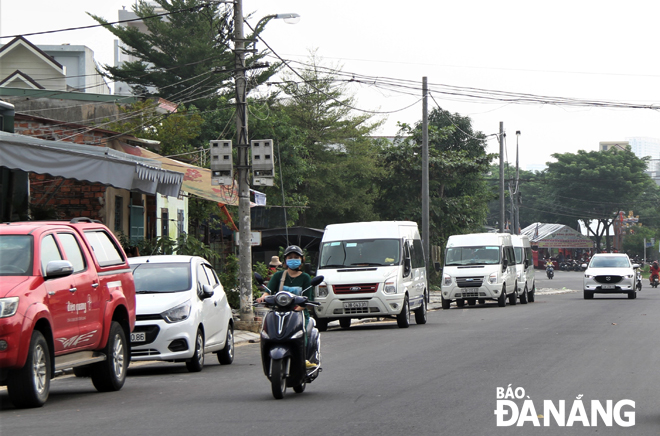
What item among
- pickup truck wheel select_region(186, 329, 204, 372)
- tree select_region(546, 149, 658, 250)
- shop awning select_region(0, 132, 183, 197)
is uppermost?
tree select_region(546, 149, 658, 250)

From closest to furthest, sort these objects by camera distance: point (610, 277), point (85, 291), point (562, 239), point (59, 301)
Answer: point (59, 301) < point (85, 291) < point (610, 277) < point (562, 239)

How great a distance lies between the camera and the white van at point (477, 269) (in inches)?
1211

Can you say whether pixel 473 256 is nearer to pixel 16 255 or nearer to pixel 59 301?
pixel 59 301

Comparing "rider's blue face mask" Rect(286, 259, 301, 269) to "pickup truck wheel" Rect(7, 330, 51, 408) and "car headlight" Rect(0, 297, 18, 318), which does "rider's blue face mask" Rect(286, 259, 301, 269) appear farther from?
"car headlight" Rect(0, 297, 18, 318)

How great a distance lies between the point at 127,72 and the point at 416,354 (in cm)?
3742

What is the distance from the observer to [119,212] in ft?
82.8

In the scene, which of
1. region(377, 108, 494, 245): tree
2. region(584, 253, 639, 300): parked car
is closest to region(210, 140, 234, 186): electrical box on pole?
region(584, 253, 639, 300): parked car

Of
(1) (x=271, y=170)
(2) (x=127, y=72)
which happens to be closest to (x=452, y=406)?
(1) (x=271, y=170)

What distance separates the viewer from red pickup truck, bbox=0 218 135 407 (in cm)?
903

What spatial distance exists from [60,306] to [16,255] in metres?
0.67

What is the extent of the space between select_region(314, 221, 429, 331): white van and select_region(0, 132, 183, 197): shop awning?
5.85 meters

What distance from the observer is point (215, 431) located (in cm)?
795

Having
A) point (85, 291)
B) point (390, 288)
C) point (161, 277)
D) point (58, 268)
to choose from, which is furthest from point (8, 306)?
point (390, 288)

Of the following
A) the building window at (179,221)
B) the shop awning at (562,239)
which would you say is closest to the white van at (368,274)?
the building window at (179,221)
